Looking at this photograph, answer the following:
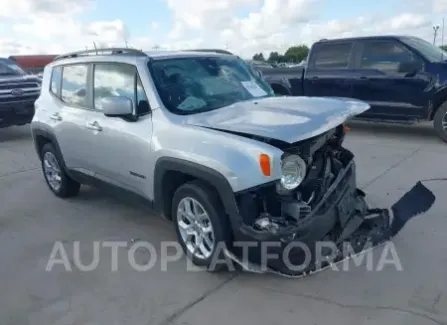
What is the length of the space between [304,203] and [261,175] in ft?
1.53

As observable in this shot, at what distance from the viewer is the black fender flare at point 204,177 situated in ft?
11.3

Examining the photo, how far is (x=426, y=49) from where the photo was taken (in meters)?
8.65

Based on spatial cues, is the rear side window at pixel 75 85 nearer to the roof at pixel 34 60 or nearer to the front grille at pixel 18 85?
the front grille at pixel 18 85

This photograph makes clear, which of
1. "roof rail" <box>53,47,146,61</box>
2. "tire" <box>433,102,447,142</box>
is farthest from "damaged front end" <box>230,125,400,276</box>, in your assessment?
"tire" <box>433,102,447,142</box>

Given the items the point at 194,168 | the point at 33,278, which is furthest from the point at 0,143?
the point at 194,168

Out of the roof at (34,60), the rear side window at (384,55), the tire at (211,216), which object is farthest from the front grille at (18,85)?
the roof at (34,60)

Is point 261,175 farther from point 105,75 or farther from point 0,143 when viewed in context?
point 0,143

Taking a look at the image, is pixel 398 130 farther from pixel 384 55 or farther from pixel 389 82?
pixel 384 55

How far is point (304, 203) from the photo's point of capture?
11.6 ft

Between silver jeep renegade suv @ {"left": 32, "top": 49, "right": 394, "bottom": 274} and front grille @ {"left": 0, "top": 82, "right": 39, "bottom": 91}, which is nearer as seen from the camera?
silver jeep renegade suv @ {"left": 32, "top": 49, "right": 394, "bottom": 274}

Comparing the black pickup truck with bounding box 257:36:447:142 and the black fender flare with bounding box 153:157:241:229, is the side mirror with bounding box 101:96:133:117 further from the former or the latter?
the black pickup truck with bounding box 257:36:447:142

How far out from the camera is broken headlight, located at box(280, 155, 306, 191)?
3.52 metres

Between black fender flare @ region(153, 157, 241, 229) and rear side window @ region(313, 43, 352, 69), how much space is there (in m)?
6.42

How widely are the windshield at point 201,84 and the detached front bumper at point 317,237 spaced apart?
4.19 ft
